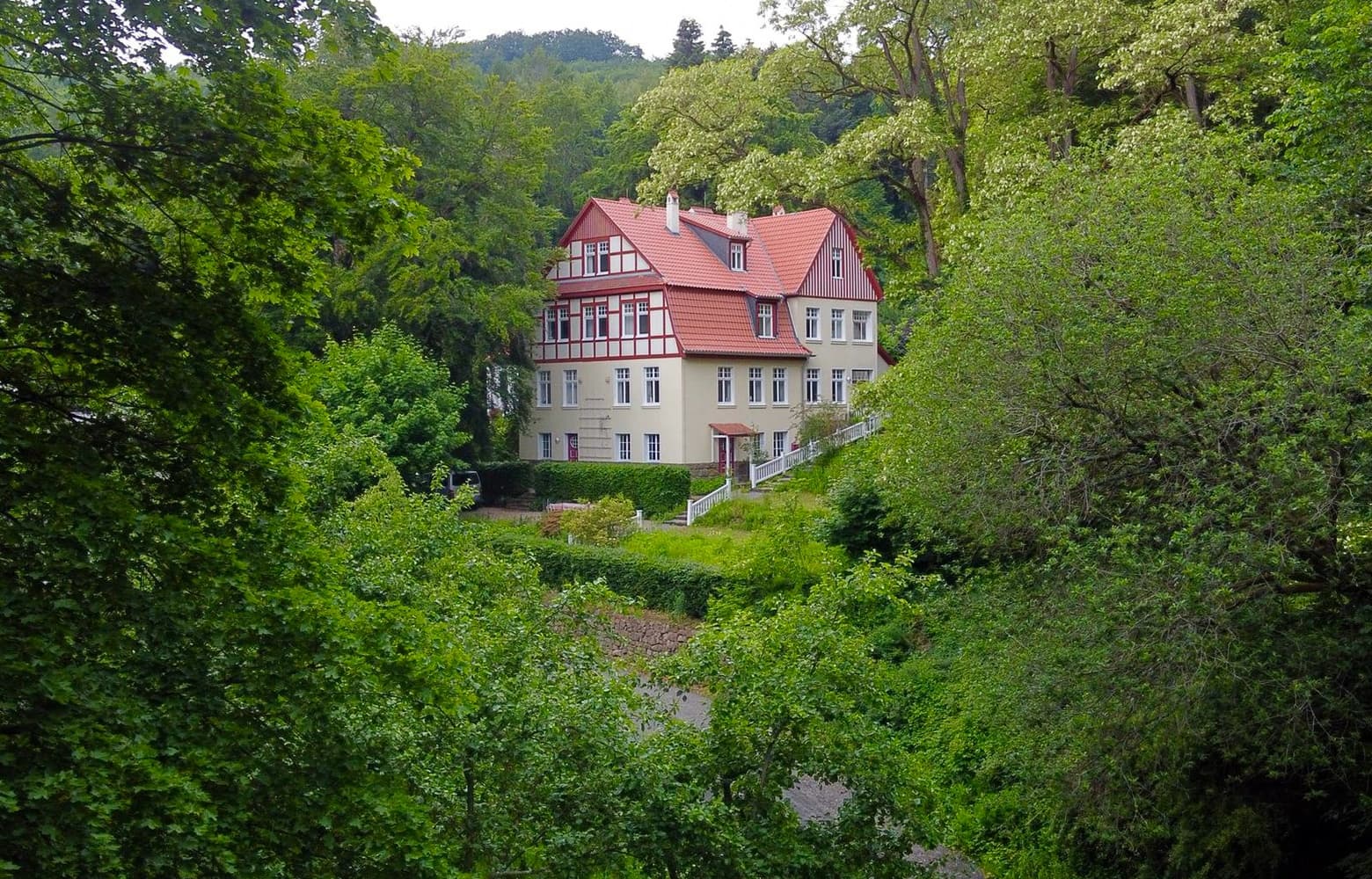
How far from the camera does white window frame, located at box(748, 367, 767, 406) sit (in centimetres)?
4319

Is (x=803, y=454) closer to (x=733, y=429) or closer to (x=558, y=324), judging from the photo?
(x=733, y=429)

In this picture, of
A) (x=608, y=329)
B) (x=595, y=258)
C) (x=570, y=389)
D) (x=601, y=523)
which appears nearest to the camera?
(x=601, y=523)

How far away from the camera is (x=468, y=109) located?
39500 millimetres

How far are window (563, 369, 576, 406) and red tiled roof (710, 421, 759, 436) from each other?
5.51 m

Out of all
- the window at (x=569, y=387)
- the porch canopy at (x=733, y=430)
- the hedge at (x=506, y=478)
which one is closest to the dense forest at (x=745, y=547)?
the porch canopy at (x=733, y=430)

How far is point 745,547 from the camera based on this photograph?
2617 centimetres

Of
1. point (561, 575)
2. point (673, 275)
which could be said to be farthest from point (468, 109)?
point (561, 575)

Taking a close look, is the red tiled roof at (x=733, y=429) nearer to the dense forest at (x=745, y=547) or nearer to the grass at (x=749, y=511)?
the grass at (x=749, y=511)

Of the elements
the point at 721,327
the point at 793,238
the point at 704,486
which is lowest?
the point at 704,486

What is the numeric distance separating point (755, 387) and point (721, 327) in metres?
2.44

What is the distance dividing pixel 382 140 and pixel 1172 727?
1010 centimetres

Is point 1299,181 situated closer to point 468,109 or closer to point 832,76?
point 832,76

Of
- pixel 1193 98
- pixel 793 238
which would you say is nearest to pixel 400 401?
pixel 793 238

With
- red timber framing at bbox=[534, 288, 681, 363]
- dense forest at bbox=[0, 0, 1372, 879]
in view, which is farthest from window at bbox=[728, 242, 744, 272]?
dense forest at bbox=[0, 0, 1372, 879]
